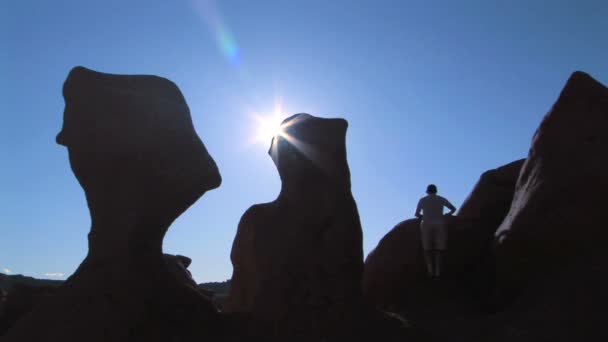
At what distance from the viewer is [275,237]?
952 centimetres

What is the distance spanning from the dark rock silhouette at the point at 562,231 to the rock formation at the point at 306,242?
2648 millimetres

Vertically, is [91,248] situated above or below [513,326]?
above

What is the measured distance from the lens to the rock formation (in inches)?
343

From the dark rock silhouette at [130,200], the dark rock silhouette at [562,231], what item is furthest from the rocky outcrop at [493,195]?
the dark rock silhouette at [130,200]

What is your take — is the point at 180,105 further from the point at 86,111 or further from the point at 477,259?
the point at 477,259

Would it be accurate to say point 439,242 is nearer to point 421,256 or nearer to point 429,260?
point 429,260

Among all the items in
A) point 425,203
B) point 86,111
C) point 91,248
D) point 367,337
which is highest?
point 86,111

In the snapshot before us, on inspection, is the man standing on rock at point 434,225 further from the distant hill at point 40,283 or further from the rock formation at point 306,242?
the distant hill at point 40,283

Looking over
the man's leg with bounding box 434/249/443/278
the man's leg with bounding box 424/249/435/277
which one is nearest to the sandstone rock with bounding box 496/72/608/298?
the man's leg with bounding box 434/249/443/278

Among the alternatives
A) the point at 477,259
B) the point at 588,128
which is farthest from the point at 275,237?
the point at 588,128

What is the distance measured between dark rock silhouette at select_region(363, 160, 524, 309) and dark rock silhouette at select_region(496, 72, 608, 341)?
5.50 feet

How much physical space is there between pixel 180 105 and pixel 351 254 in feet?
12.6

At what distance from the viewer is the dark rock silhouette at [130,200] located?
791 cm

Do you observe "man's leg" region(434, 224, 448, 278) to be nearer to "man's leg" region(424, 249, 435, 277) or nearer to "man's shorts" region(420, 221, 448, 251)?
"man's shorts" region(420, 221, 448, 251)
